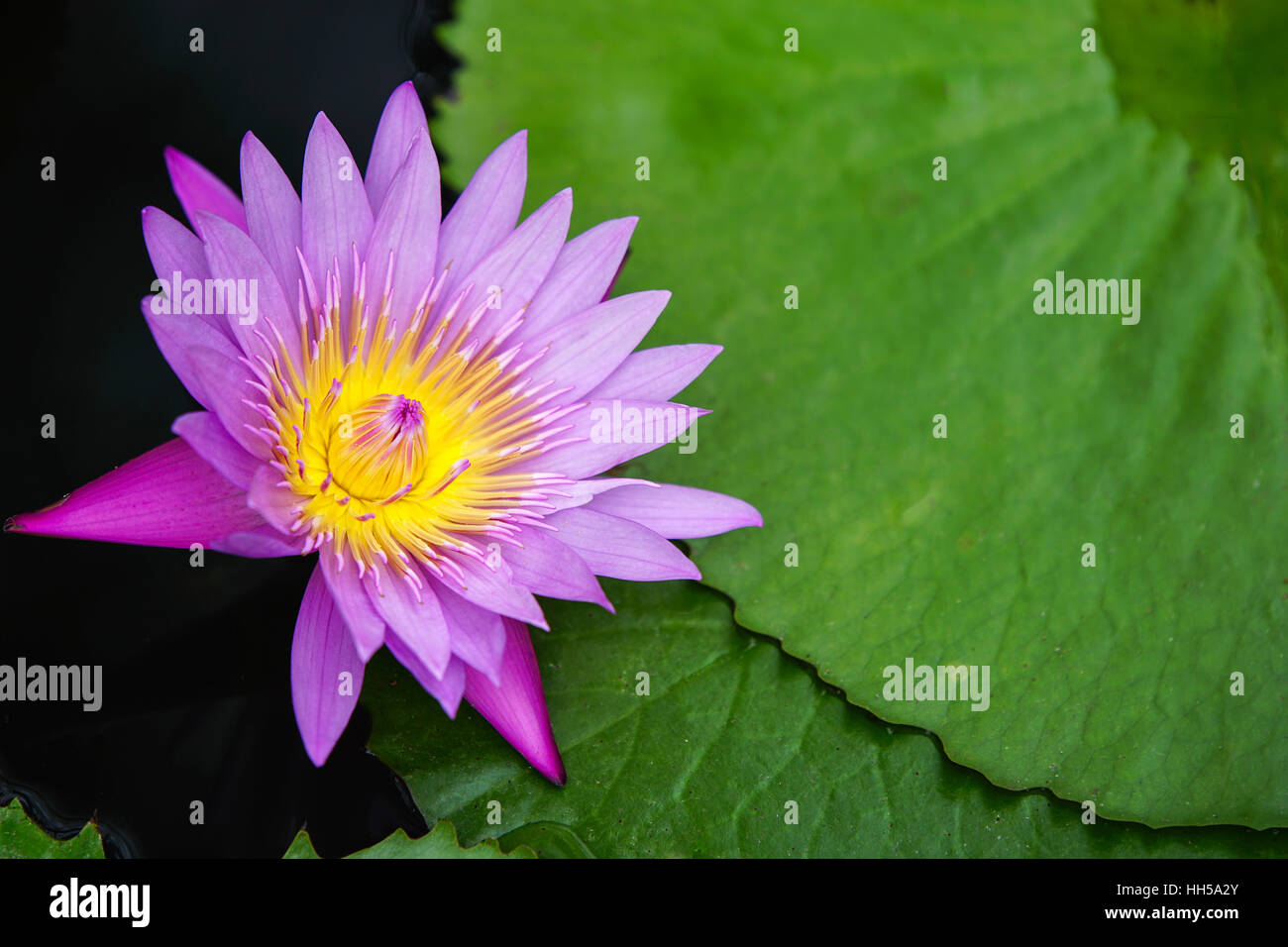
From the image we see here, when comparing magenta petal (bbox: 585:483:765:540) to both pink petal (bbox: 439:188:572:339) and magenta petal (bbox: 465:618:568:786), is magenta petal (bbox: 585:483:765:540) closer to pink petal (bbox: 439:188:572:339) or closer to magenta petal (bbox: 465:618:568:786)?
magenta petal (bbox: 465:618:568:786)

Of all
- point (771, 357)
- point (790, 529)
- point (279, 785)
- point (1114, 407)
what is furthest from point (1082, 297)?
point (279, 785)

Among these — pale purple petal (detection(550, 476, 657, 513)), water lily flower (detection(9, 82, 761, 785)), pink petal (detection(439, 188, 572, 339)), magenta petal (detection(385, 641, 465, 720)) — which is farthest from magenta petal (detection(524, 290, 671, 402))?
magenta petal (detection(385, 641, 465, 720))

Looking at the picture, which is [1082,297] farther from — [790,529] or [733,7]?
[733,7]

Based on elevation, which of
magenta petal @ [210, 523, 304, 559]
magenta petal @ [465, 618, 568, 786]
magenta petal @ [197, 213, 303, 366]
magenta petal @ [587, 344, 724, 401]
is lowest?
magenta petal @ [465, 618, 568, 786]

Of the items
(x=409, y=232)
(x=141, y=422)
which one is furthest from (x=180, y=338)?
(x=141, y=422)

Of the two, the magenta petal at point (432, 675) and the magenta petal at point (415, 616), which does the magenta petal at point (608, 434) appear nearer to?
the magenta petal at point (415, 616)

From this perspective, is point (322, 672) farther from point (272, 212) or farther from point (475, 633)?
point (272, 212)
